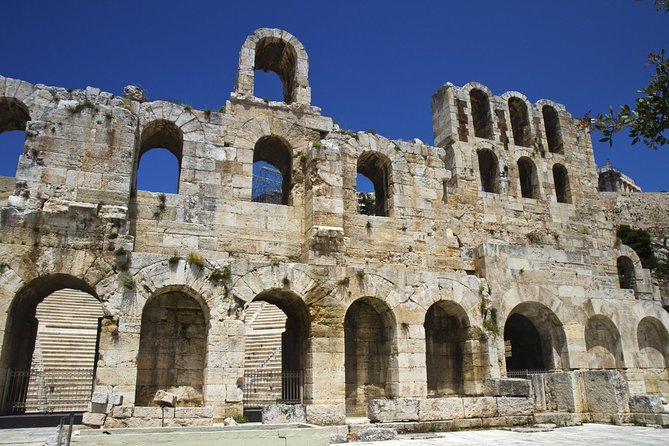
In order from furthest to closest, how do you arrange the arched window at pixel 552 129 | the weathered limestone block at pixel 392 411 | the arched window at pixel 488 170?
the arched window at pixel 552 129 → the arched window at pixel 488 170 → the weathered limestone block at pixel 392 411

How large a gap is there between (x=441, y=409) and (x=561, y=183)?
46.8ft

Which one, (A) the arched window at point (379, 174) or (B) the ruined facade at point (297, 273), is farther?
(A) the arched window at point (379, 174)

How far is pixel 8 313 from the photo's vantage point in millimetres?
12211

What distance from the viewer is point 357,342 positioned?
16.0m

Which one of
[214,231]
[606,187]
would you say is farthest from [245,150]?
[606,187]

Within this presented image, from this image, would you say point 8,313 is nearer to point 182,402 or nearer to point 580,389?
point 182,402

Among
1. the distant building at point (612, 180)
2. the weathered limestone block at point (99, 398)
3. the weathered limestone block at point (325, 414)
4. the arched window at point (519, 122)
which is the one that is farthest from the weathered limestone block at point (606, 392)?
the distant building at point (612, 180)

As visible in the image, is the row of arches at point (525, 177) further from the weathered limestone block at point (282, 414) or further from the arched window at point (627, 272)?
the weathered limestone block at point (282, 414)

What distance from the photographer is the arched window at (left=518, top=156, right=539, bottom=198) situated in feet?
74.6

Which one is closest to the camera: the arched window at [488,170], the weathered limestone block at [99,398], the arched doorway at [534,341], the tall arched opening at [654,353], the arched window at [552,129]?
the weathered limestone block at [99,398]

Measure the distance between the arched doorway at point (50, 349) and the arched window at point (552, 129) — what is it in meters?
19.6

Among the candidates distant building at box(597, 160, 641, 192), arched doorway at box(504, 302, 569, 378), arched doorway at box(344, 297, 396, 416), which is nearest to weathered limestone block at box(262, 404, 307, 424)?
arched doorway at box(344, 297, 396, 416)

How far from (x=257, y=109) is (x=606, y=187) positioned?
5233 cm

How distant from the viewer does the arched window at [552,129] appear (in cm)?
2405
